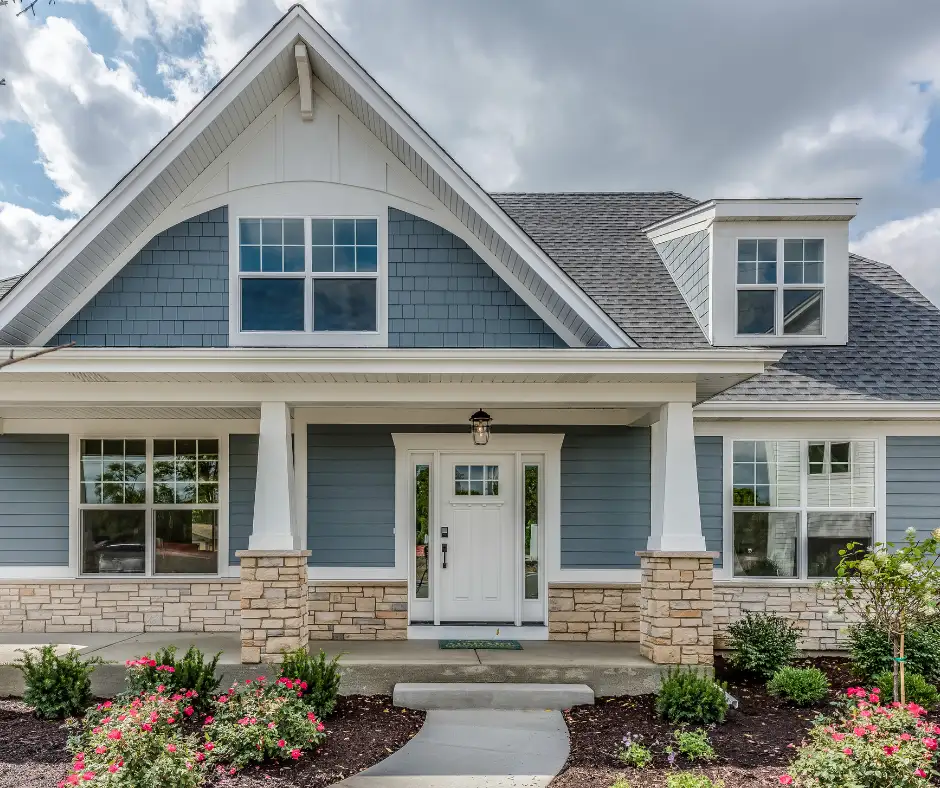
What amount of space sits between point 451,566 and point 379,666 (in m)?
1.89

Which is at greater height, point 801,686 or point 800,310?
point 800,310

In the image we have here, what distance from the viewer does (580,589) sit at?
27.3 feet

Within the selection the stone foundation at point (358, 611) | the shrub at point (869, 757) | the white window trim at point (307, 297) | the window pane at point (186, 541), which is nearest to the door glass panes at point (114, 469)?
the window pane at point (186, 541)

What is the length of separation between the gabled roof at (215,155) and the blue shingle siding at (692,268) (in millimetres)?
2527

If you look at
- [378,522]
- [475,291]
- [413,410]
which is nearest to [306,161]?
[475,291]

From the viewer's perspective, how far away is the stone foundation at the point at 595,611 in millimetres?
8289

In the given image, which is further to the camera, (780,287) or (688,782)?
(780,287)

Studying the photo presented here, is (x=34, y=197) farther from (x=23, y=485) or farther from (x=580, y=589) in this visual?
(x=580, y=589)

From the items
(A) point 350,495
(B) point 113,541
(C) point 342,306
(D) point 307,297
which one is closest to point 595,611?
(A) point 350,495

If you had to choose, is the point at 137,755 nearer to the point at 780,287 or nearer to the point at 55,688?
the point at 55,688

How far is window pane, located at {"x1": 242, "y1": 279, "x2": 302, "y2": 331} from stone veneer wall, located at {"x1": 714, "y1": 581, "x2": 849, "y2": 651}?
228 inches

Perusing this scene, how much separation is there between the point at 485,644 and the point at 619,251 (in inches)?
236

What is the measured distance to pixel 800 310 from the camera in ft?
31.0

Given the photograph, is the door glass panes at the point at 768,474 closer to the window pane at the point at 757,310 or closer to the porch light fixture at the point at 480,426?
the window pane at the point at 757,310
